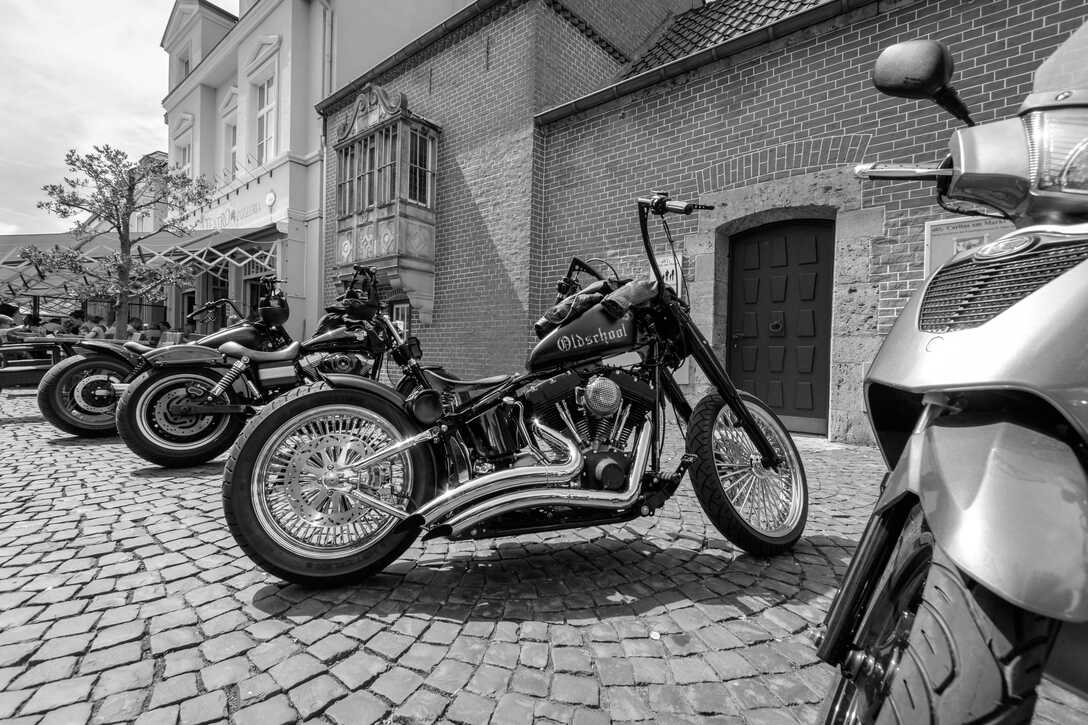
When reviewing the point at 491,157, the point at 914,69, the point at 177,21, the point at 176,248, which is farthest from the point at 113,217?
the point at 177,21

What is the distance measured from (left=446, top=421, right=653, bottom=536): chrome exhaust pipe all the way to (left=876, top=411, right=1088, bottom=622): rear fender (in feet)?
4.42

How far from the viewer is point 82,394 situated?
5152 millimetres

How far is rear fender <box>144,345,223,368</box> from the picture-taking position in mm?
4062

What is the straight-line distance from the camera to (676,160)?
21.2 feet

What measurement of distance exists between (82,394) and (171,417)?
188cm

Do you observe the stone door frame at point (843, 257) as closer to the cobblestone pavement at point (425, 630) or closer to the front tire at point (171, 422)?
the cobblestone pavement at point (425, 630)

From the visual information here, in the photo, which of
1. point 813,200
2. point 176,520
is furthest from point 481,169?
point 176,520

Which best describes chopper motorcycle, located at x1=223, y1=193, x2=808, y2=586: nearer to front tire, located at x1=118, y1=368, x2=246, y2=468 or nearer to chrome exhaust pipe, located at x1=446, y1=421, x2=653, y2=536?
chrome exhaust pipe, located at x1=446, y1=421, x2=653, y2=536

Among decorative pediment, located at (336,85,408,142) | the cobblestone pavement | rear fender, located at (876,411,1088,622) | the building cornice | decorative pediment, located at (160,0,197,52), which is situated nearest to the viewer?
rear fender, located at (876,411,1088,622)

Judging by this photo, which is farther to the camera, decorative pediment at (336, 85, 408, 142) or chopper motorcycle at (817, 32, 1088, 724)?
decorative pediment at (336, 85, 408, 142)

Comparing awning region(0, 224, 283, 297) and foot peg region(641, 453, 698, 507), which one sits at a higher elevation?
awning region(0, 224, 283, 297)

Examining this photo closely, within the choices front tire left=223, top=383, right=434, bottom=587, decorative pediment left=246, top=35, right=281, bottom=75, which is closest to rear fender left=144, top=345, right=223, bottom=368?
front tire left=223, top=383, right=434, bottom=587

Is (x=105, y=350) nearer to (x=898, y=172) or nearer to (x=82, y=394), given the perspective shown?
(x=82, y=394)

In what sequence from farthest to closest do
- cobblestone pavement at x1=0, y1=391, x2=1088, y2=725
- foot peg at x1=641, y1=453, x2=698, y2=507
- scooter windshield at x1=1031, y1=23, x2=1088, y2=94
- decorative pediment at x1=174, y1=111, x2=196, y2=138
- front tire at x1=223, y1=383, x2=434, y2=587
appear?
decorative pediment at x1=174, y1=111, x2=196, y2=138, foot peg at x1=641, y1=453, x2=698, y2=507, front tire at x1=223, y1=383, x2=434, y2=587, cobblestone pavement at x1=0, y1=391, x2=1088, y2=725, scooter windshield at x1=1031, y1=23, x2=1088, y2=94
